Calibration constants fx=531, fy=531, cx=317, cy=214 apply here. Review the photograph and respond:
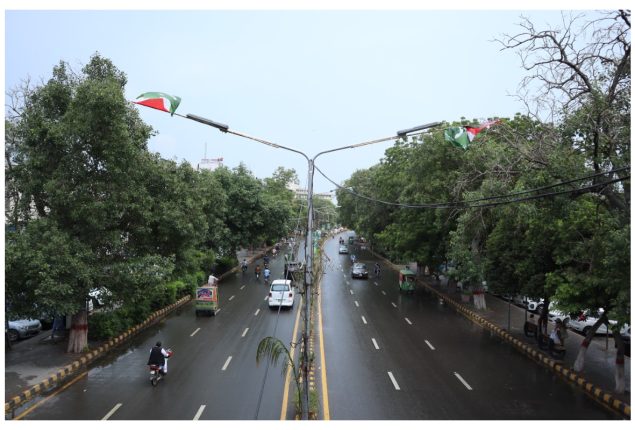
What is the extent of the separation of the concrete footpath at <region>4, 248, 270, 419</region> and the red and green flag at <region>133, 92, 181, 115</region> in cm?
788

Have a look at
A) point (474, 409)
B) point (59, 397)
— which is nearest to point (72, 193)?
point (59, 397)

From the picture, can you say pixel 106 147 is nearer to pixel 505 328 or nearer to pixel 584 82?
pixel 584 82

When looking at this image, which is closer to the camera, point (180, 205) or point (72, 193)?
point (72, 193)

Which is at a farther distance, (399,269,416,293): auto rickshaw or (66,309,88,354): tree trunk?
(399,269,416,293): auto rickshaw

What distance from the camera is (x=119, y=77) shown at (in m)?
18.1

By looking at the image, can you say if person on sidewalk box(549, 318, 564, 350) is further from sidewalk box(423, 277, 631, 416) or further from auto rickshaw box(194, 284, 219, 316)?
auto rickshaw box(194, 284, 219, 316)

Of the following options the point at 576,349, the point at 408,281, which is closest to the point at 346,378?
the point at 576,349

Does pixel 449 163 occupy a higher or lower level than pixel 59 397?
higher

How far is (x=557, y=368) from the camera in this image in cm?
1678

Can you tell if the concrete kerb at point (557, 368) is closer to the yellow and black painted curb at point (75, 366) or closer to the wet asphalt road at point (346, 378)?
the wet asphalt road at point (346, 378)

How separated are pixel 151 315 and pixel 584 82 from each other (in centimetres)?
1950

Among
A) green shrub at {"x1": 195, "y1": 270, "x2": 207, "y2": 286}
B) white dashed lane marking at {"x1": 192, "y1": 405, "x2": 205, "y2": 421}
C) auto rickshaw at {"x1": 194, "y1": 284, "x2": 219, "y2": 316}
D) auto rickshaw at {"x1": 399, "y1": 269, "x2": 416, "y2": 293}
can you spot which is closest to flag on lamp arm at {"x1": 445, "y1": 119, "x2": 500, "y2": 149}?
white dashed lane marking at {"x1": 192, "y1": 405, "x2": 205, "y2": 421}

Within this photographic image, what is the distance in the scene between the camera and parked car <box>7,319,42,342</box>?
65.5 ft

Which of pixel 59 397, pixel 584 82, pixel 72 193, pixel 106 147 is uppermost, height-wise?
pixel 584 82
